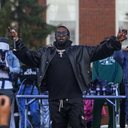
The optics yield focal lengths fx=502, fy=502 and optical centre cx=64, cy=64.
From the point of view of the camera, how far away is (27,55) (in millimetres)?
6484

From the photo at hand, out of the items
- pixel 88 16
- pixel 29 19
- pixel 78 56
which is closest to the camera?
pixel 78 56

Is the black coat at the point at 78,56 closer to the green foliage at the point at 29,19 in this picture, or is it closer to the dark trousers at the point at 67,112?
the dark trousers at the point at 67,112

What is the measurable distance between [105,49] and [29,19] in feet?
42.9

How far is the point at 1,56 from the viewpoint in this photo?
7.81m

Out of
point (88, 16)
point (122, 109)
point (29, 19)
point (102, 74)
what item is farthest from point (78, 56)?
point (88, 16)

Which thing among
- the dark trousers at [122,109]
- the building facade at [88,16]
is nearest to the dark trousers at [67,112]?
the dark trousers at [122,109]

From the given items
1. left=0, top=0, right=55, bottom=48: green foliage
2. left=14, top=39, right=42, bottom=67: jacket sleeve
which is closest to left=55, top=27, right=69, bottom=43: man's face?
left=14, top=39, right=42, bottom=67: jacket sleeve

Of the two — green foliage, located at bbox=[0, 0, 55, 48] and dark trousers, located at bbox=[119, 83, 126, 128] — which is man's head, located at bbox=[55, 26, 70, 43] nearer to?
dark trousers, located at bbox=[119, 83, 126, 128]

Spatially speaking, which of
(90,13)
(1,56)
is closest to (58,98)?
(1,56)

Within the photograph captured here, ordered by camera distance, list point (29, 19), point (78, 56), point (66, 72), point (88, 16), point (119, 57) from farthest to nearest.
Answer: point (88, 16) → point (29, 19) → point (119, 57) → point (78, 56) → point (66, 72)

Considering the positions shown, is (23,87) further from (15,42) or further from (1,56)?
(15,42)

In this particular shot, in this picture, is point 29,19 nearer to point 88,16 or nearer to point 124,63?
point 88,16

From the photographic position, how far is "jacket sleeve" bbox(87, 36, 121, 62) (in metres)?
6.30

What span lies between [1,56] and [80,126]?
83.1 inches
